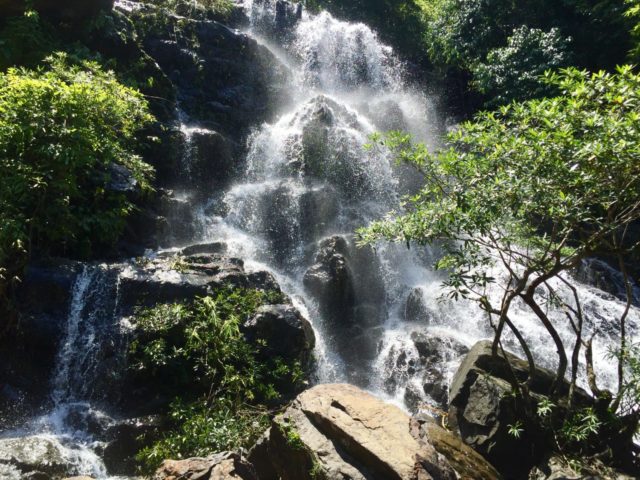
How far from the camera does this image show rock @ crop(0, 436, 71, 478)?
19.4ft

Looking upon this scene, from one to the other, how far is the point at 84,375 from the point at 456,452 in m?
5.89

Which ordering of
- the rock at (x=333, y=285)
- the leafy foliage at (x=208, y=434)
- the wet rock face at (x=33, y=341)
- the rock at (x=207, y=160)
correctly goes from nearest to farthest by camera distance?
the leafy foliage at (x=208, y=434), the wet rock face at (x=33, y=341), the rock at (x=333, y=285), the rock at (x=207, y=160)

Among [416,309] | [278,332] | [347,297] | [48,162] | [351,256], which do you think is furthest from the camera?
[351,256]

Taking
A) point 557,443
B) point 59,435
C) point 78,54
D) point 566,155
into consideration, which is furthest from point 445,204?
point 78,54

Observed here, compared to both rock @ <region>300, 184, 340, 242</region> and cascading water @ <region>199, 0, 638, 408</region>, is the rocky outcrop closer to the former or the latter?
cascading water @ <region>199, 0, 638, 408</region>

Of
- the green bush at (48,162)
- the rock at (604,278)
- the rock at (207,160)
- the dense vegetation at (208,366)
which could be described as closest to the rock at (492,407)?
the dense vegetation at (208,366)

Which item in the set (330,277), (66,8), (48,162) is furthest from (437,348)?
(66,8)

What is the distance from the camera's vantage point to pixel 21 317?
7.88 m

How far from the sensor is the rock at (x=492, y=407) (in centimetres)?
654

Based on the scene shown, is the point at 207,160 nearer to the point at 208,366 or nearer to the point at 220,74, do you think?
the point at 220,74

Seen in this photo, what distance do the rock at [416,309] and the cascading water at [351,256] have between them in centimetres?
2

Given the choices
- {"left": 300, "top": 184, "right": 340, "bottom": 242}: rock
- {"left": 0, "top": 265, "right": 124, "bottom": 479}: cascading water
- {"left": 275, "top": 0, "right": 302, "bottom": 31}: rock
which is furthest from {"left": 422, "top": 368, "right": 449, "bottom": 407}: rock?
{"left": 275, "top": 0, "right": 302, "bottom": 31}: rock

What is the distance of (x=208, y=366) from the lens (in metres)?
7.59

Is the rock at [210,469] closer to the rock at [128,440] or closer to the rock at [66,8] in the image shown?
the rock at [128,440]
